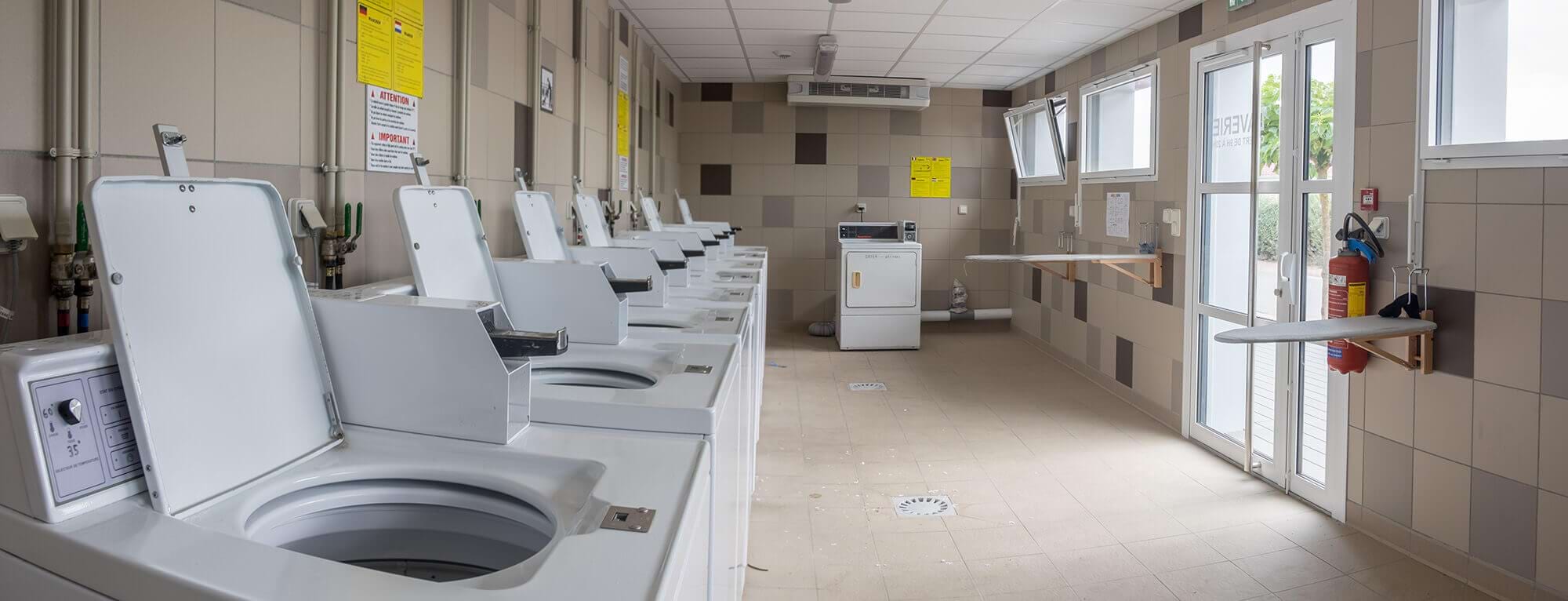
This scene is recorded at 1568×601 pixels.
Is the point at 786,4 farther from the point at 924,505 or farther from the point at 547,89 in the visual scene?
the point at 924,505

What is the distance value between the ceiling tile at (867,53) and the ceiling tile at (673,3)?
1.42m

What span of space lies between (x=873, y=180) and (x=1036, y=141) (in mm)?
1440

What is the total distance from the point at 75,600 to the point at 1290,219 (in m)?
4.03

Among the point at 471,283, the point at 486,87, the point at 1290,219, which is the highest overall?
the point at 486,87

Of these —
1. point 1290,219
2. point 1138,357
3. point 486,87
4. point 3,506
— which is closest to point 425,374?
point 3,506

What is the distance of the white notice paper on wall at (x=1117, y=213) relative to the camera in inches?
212

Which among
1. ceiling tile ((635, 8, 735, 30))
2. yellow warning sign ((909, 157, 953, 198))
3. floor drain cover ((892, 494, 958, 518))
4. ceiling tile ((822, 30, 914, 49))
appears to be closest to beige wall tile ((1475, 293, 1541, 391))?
floor drain cover ((892, 494, 958, 518))

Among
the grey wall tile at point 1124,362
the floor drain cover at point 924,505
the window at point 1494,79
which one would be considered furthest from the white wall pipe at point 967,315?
the window at point 1494,79

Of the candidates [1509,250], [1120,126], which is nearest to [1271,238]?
[1509,250]

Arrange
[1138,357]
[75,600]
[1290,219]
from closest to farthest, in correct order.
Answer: [75,600] → [1290,219] → [1138,357]

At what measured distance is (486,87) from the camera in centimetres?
290

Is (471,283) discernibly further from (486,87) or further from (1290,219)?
(1290,219)

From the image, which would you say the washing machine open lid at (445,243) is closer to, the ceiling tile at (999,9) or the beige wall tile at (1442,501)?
the beige wall tile at (1442,501)

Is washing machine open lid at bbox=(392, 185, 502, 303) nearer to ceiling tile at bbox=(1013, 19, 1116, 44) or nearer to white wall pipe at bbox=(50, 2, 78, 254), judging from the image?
white wall pipe at bbox=(50, 2, 78, 254)
